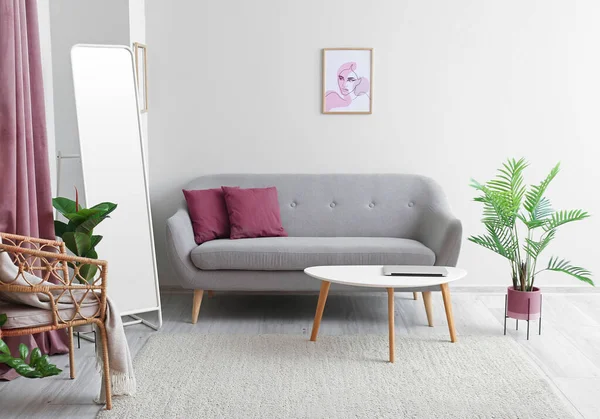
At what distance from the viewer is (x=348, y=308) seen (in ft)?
15.1

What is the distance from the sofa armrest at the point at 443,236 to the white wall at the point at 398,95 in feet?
1.73

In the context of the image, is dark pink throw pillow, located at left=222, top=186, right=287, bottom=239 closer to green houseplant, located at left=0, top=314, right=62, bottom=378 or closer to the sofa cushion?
the sofa cushion

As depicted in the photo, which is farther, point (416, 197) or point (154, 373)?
point (416, 197)

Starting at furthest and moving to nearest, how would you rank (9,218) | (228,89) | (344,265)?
(228,89) < (344,265) < (9,218)

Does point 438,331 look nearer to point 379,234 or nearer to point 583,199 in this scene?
point 379,234

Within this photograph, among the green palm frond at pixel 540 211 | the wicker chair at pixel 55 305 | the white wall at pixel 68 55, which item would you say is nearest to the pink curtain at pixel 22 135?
the wicker chair at pixel 55 305

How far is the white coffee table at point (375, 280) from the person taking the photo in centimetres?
358

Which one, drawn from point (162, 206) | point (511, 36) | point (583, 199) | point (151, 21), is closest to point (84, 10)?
point (151, 21)

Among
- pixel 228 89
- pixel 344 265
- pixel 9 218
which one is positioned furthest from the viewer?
pixel 228 89

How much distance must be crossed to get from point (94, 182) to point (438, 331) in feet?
6.83

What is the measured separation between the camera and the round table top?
3.58 meters

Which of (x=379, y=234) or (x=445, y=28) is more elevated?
(x=445, y=28)

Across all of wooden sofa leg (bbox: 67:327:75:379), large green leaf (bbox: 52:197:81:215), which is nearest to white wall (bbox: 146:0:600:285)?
large green leaf (bbox: 52:197:81:215)

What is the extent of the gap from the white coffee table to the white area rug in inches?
6.0
